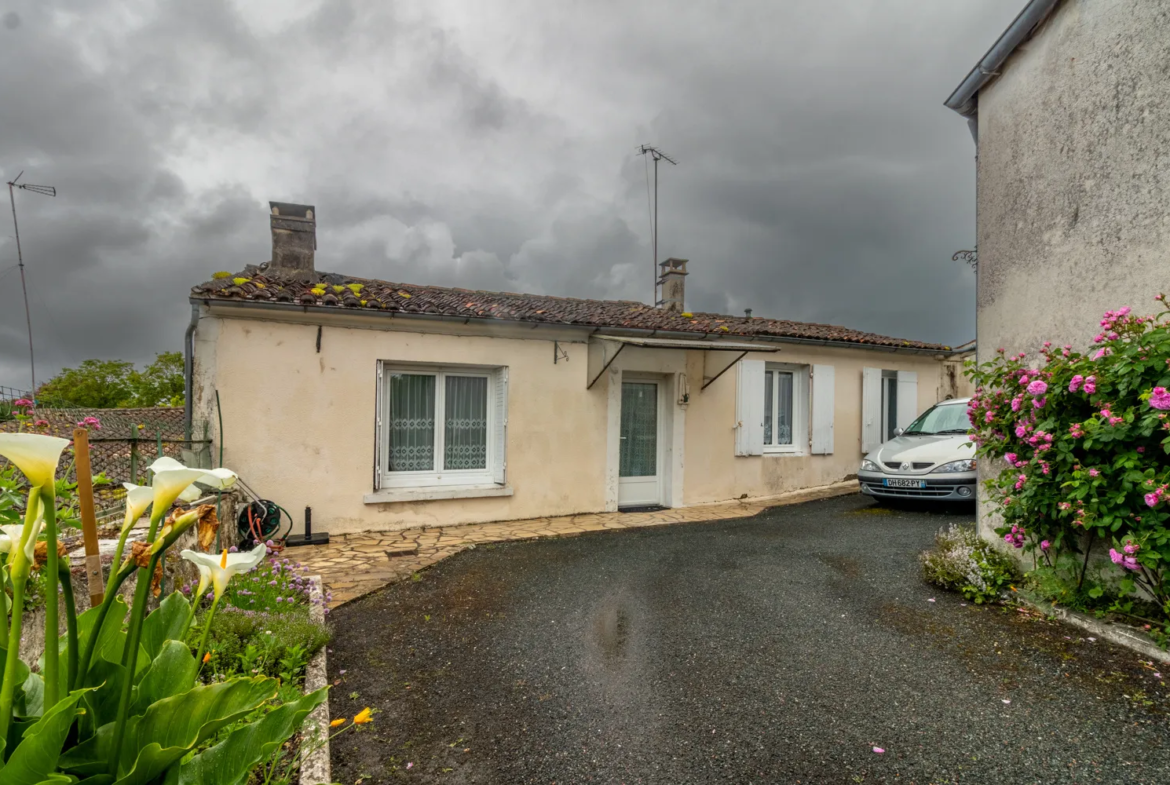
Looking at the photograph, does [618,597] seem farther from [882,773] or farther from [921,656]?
[882,773]

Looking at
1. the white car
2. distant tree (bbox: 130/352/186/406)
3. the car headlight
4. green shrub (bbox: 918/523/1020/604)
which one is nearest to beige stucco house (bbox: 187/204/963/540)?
the white car

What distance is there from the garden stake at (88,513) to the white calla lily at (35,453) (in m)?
0.08

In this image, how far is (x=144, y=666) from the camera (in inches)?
61.1

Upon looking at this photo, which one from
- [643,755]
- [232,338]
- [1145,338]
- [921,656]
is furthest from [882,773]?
[232,338]

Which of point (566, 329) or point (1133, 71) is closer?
point (1133, 71)

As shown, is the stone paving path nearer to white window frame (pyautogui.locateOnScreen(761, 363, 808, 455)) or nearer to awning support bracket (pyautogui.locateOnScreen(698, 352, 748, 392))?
white window frame (pyautogui.locateOnScreen(761, 363, 808, 455))

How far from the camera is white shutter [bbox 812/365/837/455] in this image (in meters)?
11.1

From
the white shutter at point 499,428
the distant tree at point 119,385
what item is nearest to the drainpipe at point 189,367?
the white shutter at point 499,428

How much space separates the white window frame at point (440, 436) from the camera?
7.93 meters

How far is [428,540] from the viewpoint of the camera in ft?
24.3

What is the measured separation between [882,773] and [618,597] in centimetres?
271

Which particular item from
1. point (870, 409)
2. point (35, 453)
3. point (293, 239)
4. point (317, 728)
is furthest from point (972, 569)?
point (293, 239)

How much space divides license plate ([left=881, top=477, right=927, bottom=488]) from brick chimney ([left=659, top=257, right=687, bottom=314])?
5215mm

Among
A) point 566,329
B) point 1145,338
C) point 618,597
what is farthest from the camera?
point 566,329
